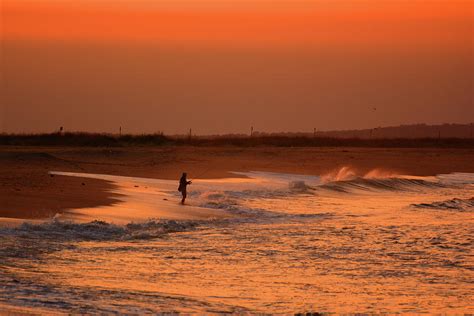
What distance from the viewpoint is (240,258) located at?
16453mm

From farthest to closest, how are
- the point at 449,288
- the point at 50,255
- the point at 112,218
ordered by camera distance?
the point at 112,218 < the point at 50,255 < the point at 449,288

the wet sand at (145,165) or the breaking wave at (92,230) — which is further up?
the wet sand at (145,165)

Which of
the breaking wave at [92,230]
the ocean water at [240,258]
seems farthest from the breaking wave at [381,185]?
the breaking wave at [92,230]

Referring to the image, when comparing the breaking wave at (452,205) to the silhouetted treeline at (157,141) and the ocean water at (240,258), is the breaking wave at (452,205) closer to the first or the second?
the ocean water at (240,258)

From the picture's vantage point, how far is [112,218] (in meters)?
20.5

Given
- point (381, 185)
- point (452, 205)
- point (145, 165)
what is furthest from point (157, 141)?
point (452, 205)

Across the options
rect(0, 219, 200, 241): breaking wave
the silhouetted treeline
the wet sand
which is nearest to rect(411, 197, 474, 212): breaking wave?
the wet sand

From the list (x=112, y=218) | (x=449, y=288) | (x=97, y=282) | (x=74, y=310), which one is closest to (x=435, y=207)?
(x=112, y=218)

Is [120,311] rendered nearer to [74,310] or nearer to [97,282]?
[74,310]

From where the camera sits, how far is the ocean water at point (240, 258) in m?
12.6

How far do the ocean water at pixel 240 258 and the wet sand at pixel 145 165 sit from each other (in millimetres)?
1155

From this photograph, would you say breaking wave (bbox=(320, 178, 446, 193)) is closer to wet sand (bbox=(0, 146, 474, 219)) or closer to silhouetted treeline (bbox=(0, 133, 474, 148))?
wet sand (bbox=(0, 146, 474, 219))

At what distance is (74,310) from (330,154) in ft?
139

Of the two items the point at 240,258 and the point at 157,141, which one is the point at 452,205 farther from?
the point at 157,141
